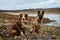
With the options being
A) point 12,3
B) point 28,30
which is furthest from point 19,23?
point 12,3

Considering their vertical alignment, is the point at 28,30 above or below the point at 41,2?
below

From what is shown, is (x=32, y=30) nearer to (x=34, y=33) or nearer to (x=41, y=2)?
(x=34, y=33)

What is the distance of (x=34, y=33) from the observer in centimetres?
300

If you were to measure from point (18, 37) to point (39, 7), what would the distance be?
659mm

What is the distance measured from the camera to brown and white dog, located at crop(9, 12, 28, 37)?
2965 mm

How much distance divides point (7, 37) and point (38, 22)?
0.61 metres

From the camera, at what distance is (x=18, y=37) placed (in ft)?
9.77

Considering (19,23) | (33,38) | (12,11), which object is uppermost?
(12,11)

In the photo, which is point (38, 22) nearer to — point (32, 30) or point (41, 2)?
point (32, 30)

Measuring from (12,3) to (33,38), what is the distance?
740 millimetres

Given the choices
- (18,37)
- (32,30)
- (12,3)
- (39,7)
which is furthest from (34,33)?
(12,3)

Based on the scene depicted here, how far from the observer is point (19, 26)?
299 cm

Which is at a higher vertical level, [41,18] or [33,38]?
[41,18]

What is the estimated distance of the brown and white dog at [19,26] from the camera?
2.96 meters
